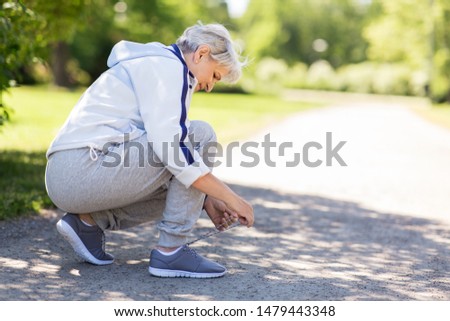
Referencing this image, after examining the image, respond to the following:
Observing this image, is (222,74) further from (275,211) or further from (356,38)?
(356,38)

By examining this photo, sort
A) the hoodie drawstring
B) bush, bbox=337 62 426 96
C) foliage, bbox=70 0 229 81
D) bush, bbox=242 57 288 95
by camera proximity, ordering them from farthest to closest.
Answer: bush, bbox=337 62 426 96 < bush, bbox=242 57 288 95 < foliage, bbox=70 0 229 81 < the hoodie drawstring

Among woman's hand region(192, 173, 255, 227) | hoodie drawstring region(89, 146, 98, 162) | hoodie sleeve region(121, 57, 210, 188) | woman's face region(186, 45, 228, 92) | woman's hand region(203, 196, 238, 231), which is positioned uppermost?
woman's face region(186, 45, 228, 92)

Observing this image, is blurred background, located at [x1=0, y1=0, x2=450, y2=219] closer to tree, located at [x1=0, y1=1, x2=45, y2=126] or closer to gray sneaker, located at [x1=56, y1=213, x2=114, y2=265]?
tree, located at [x1=0, y1=1, x2=45, y2=126]

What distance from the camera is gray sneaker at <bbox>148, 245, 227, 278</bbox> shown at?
3580 millimetres

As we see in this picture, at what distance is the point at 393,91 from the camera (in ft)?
154

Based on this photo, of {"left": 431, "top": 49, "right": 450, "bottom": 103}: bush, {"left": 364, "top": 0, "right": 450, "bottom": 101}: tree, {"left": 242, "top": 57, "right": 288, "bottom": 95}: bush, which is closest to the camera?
{"left": 364, "top": 0, "right": 450, "bottom": 101}: tree

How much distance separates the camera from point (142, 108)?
341cm

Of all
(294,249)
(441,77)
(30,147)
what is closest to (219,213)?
(294,249)

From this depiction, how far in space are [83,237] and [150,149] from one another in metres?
0.65

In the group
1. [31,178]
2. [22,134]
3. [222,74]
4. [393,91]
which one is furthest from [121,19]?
[222,74]

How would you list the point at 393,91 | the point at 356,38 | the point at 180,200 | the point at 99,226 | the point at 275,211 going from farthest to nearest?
the point at 356,38, the point at 393,91, the point at 275,211, the point at 99,226, the point at 180,200

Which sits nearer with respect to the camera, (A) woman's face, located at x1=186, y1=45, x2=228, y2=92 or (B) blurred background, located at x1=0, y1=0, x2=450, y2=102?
(A) woman's face, located at x1=186, y1=45, x2=228, y2=92

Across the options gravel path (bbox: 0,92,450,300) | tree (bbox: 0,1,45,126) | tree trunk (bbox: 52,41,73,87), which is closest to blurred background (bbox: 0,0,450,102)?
tree trunk (bbox: 52,41,73,87)

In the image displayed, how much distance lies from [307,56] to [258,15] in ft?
23.3
